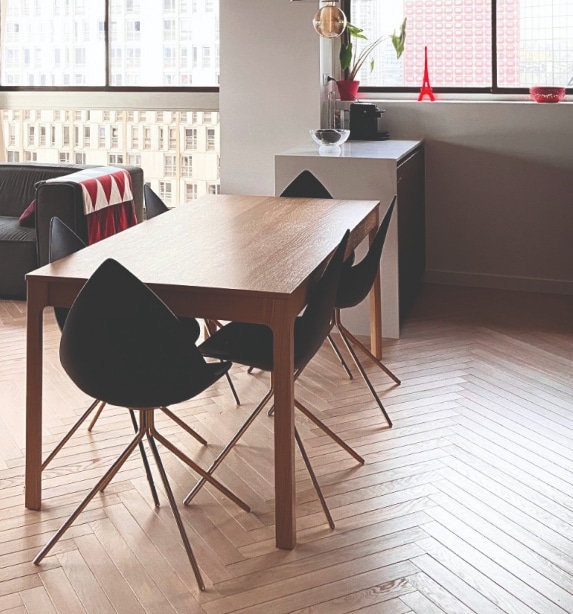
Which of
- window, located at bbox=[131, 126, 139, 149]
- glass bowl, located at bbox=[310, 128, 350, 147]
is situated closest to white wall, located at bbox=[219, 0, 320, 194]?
glass bowl, located at bbox=[310, 128, 350, 147]

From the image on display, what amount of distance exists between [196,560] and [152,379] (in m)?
0.57

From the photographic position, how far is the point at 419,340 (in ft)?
16.2

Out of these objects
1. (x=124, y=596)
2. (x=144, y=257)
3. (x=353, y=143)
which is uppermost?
(x=353, y=143)

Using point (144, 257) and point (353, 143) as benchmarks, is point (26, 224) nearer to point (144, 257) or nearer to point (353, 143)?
point (353, 143)

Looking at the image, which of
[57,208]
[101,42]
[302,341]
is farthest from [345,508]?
[101,42]

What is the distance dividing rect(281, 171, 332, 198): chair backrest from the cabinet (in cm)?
43

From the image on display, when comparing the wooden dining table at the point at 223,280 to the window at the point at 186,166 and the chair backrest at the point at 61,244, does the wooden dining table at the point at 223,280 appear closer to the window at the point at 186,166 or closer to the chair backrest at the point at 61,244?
the chair backrest at the point at 61,244

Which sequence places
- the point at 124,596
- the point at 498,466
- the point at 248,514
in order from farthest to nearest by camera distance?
the point at 498,466 < the point at 248,514 < the point at 124,596

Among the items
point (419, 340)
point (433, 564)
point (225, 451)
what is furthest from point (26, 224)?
point (433, 564)

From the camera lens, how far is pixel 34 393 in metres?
2.96

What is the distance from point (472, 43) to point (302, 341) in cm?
378

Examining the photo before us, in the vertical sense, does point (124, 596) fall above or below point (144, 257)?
below

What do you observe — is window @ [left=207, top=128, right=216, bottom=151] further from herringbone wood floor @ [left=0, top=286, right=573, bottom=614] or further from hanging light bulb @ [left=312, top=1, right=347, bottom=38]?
herringbone wood floor @ [left=0, top=286, right=573, bottom=614]

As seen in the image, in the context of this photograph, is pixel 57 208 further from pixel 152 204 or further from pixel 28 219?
pixel 152 204
